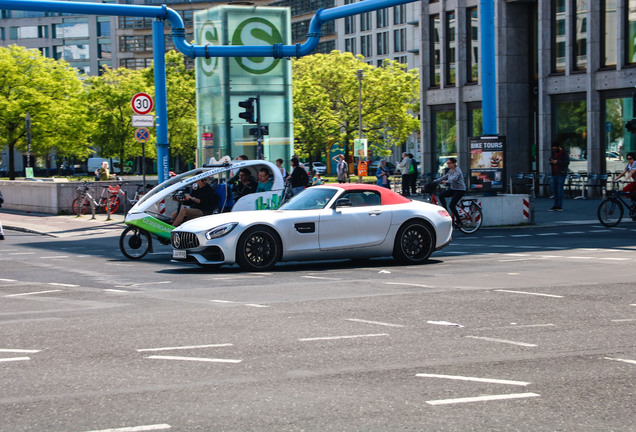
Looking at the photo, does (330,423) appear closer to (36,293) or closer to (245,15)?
(36,293)

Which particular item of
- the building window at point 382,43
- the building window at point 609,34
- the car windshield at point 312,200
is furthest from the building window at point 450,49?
the building window at point 382,43

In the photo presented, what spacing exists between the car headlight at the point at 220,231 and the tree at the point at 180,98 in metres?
56.6

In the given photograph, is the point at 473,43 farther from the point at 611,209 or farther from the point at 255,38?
the point at 611,209

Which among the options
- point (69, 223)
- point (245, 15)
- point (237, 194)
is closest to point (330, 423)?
point (237, 194)

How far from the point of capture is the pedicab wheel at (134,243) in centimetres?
1695

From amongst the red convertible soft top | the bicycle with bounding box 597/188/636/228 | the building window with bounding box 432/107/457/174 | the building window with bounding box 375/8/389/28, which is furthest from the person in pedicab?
the building window with bounding box 375/8/389/28

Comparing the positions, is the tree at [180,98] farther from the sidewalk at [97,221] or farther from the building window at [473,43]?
the sidewalk at [97,221]

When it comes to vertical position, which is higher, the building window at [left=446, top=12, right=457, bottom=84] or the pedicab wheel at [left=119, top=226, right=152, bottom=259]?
the building window at [left=446, top=12, right=457, bottom=84]

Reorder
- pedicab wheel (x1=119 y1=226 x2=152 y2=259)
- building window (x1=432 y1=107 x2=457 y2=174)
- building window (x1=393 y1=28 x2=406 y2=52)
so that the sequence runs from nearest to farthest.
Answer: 1. pedicab wheel (x1=119 y1=226 x2=152 y2=259)
2. building window (x1=432 y1=107 x2=457 y2=174)
3. building window (x1=393 y1=28 x2=406 y2=52)

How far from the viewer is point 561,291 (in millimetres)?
11125

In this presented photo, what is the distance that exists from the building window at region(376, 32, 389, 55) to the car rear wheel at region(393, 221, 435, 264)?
95454 millimetres

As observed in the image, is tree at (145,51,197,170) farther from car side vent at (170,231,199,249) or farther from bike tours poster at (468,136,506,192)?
car side vent at (170,231,199,249)

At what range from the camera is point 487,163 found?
2350cm

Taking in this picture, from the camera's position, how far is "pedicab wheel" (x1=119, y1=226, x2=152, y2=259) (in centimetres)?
1695
